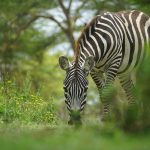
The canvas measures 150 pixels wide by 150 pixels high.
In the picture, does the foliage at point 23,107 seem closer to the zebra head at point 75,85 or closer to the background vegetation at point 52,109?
the background vegetation at point 52,109

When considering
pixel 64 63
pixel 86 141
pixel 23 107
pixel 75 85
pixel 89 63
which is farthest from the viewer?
pixel 23 107

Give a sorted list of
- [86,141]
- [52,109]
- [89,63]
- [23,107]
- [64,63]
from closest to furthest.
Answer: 1. [86,141]
2. [64,63]
3. [89,63]
4. [23,107]
5. [52,109]

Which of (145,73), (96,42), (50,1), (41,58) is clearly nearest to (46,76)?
(41,58)

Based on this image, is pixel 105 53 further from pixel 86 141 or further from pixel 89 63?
pixel 86 141

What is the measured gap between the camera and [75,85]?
429 inches

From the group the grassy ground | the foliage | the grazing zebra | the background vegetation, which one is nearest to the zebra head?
the grazing zebra

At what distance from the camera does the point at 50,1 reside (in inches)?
1345

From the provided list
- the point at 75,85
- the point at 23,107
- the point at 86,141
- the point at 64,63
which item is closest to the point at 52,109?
the point at 23,107

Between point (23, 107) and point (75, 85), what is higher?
point (75, 85)

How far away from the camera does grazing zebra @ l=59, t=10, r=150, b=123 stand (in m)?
11.0

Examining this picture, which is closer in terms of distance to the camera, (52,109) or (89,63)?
(89,63)

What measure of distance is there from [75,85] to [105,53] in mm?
1746

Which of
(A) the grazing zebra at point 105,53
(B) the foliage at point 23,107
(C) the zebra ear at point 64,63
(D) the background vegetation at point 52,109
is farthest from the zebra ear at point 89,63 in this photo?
(B) the foliage at point 23,107

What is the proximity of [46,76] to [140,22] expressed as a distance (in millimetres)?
24221
